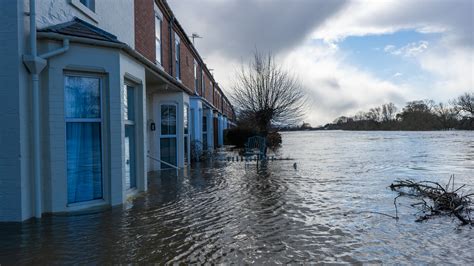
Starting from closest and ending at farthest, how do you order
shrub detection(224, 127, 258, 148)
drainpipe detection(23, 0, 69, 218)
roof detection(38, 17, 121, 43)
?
drainpipe detection(23, 0, 69, 218), roof detection(38, 17, 121, 43), shrub detection(224, 127, 258, 148)

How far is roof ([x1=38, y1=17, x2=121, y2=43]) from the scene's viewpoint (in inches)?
249

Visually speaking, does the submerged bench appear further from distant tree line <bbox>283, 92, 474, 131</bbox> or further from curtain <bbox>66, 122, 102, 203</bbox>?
distant tree line <bbox>283, 92, 474, 131</bbox>

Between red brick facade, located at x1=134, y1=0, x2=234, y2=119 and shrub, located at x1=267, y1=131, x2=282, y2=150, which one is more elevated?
red brick facade, located at x1=134, y1=0, x2=234, y2=119

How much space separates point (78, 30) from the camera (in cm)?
668

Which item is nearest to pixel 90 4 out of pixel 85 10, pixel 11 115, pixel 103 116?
pixel 85 10

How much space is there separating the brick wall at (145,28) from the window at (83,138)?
4.47 meters

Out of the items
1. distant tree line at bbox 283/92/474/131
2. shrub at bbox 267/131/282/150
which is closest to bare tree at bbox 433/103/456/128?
distant tree line at bbox 283/92/474/131

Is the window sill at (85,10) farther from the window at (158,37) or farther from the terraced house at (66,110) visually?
the window at (158,37)

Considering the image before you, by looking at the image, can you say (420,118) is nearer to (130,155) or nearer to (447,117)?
(447,117)

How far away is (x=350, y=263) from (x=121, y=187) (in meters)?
4.62

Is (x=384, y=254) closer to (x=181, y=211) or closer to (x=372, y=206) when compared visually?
(x=372, y=206)

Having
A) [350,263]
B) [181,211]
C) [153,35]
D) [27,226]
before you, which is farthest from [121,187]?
[153,35]

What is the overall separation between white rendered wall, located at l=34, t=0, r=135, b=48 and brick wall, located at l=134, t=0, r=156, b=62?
51cm

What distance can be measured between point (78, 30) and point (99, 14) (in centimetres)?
201
